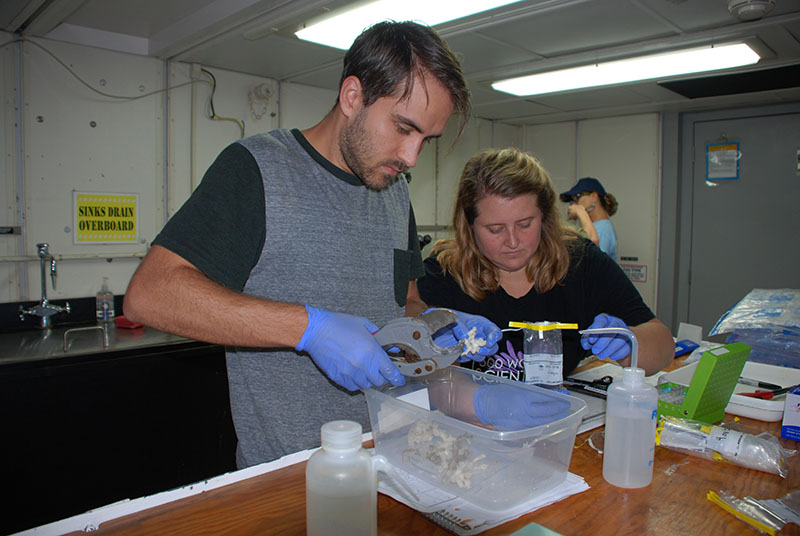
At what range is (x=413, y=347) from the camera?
1.12m

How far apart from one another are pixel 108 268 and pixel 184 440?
3.73 ft

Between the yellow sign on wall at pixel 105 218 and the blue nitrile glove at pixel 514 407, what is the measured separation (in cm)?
267

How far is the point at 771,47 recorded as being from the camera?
298 cm

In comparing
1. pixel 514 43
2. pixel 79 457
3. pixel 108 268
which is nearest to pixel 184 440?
pixel 79 457

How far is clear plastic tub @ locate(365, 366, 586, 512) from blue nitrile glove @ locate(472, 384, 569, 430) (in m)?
0.02

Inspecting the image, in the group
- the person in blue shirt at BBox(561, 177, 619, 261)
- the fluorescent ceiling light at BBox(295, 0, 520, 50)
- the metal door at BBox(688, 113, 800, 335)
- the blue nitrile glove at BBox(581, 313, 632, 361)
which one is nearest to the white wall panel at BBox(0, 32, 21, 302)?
the fluorescent ceiling light at BBox(295, 0, 520, 50)

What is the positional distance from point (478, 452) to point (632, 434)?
0.31 m

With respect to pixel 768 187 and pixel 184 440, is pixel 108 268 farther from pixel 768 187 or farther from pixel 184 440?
pixel 768 187

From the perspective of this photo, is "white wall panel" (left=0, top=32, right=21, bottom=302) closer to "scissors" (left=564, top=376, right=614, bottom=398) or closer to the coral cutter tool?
the coral cutter tool

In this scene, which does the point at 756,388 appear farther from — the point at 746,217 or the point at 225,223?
the point at 746,217

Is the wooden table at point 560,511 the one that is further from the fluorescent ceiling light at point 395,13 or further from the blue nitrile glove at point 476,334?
the fluorescent ceiling light at point 395,13

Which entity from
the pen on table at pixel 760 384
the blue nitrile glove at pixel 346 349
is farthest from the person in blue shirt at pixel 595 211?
the blue nitrile glove at pixel 346 349

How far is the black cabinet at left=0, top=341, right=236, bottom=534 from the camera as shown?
2.24 m

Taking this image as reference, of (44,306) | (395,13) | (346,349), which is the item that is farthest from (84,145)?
(346,349)
